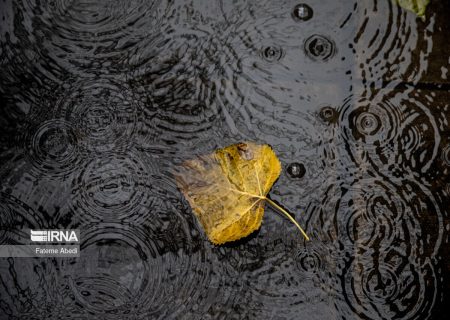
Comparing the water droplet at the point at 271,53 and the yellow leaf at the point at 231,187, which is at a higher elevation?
the water droplet at the point at 271,53

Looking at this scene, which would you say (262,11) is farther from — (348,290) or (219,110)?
(348,290)

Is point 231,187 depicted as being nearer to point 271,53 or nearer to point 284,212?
point 284,212

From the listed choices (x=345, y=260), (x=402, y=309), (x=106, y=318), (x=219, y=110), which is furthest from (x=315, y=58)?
(x=106, y=318)

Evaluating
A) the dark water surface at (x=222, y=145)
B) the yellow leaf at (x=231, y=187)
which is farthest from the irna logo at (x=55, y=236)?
the yellow leaf at (x=231, y=187)

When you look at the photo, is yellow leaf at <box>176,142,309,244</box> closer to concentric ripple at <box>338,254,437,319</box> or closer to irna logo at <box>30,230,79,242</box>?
concentric ripple at <box>338,254,437,319</box>

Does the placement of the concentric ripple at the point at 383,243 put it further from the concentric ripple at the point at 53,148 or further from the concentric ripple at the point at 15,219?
the concentric ripple at the point at 15,219
